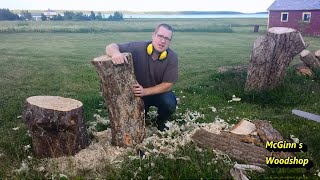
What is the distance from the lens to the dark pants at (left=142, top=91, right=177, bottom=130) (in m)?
4.89

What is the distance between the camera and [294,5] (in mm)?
32688

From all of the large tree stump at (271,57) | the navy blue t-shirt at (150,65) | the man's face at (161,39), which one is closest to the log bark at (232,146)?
→ the navy blue t-shirt at (150,65)

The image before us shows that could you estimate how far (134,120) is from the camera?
4.39 m

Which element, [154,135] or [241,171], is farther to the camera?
[154,135]

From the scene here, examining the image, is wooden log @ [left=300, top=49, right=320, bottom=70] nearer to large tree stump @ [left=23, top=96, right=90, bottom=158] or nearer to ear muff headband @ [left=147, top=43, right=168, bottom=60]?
ear muff headband @ [left=147, top=43, right=168, bottom=60]

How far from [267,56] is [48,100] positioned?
193 inches

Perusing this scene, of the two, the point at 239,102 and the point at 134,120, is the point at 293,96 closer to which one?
the point at 239,102

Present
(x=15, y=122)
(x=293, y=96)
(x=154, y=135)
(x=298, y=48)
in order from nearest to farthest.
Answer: (x=154, y=135), (x=15, y=122), (x=293, y=96), (x=298, y=48)

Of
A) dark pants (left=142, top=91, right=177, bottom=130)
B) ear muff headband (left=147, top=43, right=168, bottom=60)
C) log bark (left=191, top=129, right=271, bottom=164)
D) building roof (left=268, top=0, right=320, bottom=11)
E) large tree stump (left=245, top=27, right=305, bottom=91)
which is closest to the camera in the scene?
log bark (left=191, top=129, right=271, bottom=164)

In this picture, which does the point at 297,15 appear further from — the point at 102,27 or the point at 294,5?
the point at 102,27

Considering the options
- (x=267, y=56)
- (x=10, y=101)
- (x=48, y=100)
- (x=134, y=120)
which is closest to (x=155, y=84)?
(x=134, y=120)

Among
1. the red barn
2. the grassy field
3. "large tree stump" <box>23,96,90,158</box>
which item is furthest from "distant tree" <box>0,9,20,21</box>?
"large tree stump" <box>23,96,90,158</box>

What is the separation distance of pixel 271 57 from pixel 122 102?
4.30 metres

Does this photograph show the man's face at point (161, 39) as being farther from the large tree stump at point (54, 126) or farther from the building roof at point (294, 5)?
the building roof at point (294, 5)
